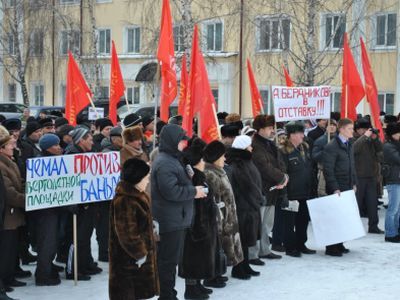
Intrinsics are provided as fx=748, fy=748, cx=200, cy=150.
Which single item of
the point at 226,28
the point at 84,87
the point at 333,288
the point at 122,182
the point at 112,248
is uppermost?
the point at 226,28

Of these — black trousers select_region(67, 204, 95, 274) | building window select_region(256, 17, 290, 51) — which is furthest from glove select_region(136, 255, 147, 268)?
building window select_region(256, 17, 290, 51)

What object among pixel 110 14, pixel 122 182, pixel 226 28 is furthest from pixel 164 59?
pixel 110 14

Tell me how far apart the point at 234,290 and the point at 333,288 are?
1.11 meters

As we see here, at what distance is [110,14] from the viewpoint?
1399 inches

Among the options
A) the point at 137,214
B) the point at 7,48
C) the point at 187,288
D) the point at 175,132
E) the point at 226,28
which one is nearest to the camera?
the point at 137,214

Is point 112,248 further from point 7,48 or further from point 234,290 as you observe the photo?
point 7,48

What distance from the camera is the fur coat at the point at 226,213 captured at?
8023 millimetres

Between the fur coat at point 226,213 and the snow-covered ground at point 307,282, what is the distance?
406 mm

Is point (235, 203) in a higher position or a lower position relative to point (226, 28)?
lower

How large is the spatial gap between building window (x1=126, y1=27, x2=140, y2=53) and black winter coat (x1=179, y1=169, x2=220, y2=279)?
2751 cm

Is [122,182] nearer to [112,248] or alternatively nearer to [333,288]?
[112,248]

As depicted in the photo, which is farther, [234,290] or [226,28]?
[226,28]

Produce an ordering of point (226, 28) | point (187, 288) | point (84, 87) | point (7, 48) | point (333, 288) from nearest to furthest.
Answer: point (187, 288), point (333, 288), point (84, 87), point (226, 28), point (7, 48)

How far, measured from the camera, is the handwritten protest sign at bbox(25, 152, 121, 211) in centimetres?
766
